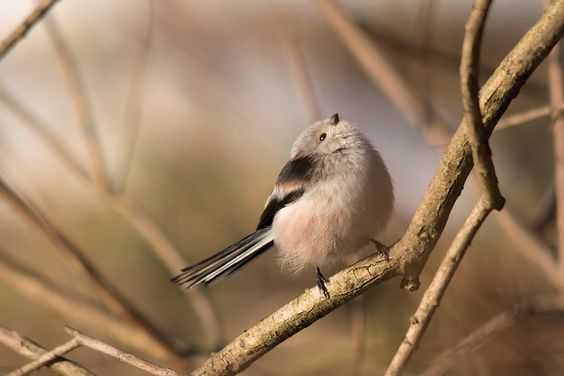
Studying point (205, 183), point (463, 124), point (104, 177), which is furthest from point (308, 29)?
point (463, 124)

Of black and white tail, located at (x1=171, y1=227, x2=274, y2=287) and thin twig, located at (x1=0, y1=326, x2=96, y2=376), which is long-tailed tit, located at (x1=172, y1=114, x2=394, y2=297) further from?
thin twig, located at (x1=0, y1=326, x2=96, y2=376)

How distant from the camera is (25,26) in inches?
97.6

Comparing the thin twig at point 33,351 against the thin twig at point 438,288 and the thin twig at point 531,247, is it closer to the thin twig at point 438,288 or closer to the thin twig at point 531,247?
the thin twig at point 438,288

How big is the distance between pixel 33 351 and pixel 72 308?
1378 millimetres

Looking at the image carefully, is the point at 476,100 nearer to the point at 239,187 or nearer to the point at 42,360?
the point at 42,360

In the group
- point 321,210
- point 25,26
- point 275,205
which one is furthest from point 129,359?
point 25,26

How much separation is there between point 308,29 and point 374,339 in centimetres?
277

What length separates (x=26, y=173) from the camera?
375 centimetres

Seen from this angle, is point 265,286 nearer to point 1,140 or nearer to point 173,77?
point 173,77

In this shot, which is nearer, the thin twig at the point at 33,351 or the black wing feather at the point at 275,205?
the thin twig at the point at 33,351

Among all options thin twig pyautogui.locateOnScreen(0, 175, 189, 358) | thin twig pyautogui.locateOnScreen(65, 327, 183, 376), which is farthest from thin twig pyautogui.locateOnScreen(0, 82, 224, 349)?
thin twig pyautogui.locateOnScreen(65, 327, 183, 376)

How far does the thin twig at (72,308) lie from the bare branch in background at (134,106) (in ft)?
2.01

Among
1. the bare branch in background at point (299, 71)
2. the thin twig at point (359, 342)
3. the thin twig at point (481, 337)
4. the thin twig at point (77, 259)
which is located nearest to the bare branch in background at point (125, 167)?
the thin twig at point (77, 259)

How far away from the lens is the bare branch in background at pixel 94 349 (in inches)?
76.0
